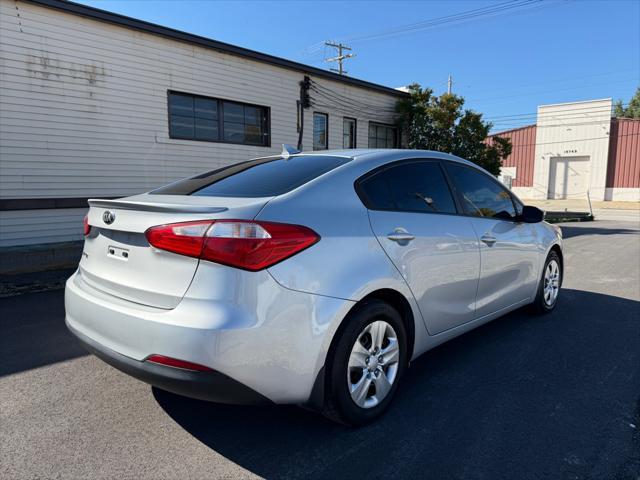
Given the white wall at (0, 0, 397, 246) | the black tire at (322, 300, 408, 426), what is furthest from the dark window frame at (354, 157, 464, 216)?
the white wall at (0, 0, 397, 246)

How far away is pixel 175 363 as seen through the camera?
2.17 m

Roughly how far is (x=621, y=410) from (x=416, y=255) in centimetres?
165

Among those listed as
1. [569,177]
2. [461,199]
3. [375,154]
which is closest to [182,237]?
[375,154]

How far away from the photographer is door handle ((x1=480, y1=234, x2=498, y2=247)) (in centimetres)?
365

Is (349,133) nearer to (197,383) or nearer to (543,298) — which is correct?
(543,298)

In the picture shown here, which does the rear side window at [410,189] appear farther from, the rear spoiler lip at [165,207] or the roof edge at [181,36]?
the roof edge at [181,36]

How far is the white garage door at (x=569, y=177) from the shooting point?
35.2m

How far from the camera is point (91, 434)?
8.67 feet

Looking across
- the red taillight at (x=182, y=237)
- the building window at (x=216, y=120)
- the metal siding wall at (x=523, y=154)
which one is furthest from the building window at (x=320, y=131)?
the metal siding wall at (x=523, y=154)

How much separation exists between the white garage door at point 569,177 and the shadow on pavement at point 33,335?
38.0 meters

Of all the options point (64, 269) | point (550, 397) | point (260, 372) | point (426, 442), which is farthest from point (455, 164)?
point (64, 269)

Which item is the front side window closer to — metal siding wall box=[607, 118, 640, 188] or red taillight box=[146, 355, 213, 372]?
red taillight box=[146, 355, 213, 372]

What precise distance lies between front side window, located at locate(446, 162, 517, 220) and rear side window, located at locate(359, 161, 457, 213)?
0.65 ft

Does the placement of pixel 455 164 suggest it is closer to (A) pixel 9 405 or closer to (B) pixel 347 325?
(B) pixel 347 325
